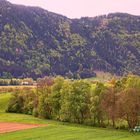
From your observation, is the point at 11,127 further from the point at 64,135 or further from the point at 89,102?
the point at 89,102

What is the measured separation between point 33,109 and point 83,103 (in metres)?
33.5

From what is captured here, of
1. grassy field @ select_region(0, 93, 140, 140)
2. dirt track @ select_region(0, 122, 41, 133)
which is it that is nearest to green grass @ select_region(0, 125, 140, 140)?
grassy field @ select_region(0, 93, 140, 140)

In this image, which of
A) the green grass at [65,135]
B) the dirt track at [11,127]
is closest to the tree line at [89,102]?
the green grass at [65,135]

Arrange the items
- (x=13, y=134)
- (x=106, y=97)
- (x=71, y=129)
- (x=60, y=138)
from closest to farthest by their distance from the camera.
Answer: (x=60, y=138), (x=13, y=134), (x=71, y=129), (x=106, y=97)

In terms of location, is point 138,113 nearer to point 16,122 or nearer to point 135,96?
point 135,96

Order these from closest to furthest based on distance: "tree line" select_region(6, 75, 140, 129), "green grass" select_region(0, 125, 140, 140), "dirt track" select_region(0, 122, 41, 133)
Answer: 1. "green grass" select_region(0, 125, 140, 140)
2. "dirt track" select_region(0, 122, 41, 133)
3. "tree line" select_region(6, 75, 140, 129)

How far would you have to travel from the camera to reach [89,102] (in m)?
133

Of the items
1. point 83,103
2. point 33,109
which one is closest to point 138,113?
point 83,103

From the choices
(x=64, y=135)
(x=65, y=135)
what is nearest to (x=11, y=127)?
(x=64, y=135)

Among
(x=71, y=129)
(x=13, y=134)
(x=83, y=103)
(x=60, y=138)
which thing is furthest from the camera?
(x=83, y=103)

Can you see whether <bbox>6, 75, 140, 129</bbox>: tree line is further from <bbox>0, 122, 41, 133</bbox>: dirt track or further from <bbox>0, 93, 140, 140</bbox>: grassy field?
<bbox>0, 122, 41, 133</bbox>: dirt track

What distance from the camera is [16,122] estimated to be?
135m

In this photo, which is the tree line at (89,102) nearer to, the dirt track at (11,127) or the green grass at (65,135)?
the green grass at (65,135)

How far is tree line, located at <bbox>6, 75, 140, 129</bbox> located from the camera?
4530 inches
